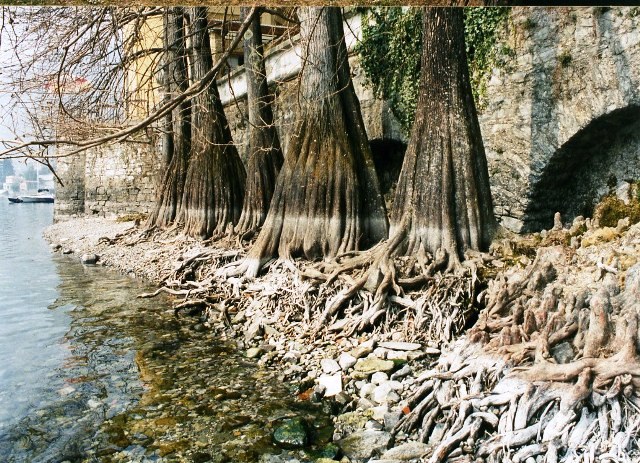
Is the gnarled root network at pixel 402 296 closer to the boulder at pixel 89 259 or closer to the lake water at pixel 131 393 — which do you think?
the lake water at pixel 131 393

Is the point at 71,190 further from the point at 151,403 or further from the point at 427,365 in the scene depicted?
the point at 427,365

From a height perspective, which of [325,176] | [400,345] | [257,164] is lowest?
[400,345]

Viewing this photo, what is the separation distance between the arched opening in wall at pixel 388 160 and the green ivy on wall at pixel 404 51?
771mm

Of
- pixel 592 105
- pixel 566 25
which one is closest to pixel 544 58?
pixel 566 25

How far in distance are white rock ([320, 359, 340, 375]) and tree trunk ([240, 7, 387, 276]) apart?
2.28 metres

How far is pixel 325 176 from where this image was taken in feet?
25.6

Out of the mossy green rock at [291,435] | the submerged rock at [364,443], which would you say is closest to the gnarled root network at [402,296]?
the submerged rock at [364,443]

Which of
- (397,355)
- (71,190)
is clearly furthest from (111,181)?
(397,355)

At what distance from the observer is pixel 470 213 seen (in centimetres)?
646

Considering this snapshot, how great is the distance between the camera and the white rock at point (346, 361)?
5266 millimetres

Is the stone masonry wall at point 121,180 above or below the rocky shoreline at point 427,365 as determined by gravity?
above

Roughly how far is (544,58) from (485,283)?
12.4 ft

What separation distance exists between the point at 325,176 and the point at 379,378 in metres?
3.53

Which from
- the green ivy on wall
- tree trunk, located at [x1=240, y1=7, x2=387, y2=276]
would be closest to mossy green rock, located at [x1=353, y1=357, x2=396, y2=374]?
tree trunk, located at [x1=240, y1=7, x2=387, y2=276]
